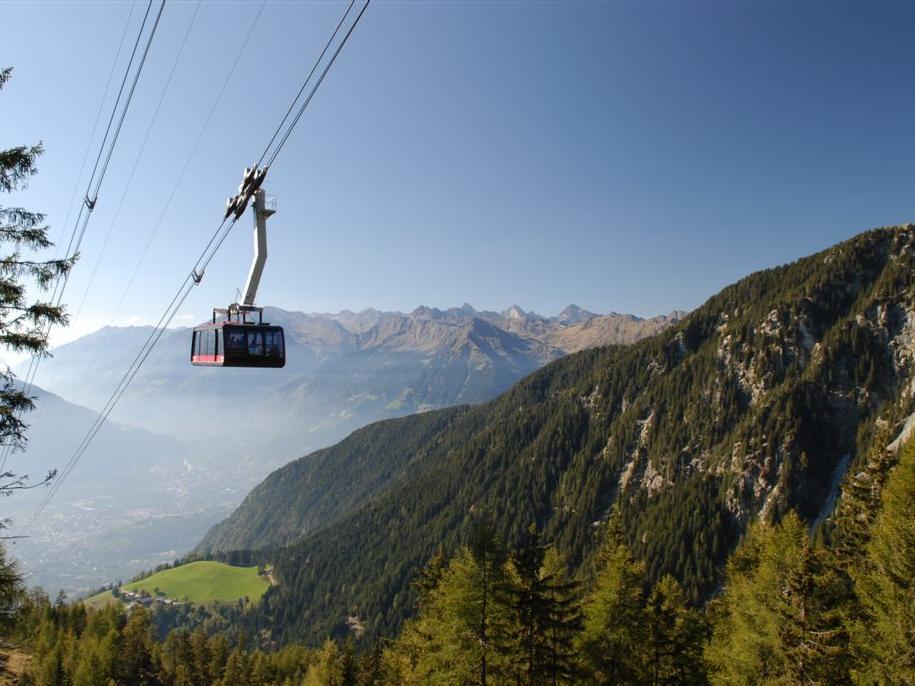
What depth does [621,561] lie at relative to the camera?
31.7 metres

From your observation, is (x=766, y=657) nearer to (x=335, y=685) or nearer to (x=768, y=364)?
(x=335, y=685)

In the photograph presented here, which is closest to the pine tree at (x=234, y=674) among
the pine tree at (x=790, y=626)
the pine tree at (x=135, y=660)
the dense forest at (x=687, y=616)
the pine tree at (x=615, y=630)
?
the pine tree at (x=135, y=660)

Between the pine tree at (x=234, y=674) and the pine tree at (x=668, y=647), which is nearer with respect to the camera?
the pine tree at (x=668, y=647)

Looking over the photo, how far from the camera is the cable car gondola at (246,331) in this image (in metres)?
22.7

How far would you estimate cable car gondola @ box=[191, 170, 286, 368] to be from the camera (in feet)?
74.5

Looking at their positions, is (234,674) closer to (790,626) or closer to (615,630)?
(615,630)

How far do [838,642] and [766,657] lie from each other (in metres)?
3.16

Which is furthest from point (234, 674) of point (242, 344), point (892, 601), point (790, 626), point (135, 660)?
point (892, 601)

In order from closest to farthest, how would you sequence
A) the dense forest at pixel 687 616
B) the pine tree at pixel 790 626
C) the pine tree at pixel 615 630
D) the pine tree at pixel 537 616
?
1. the dense forest at pixel 687 616
2. the pine tree at pixel 790 626
3. the pine tree at pixel 537 616
4. the pine tree at pixel 615 630

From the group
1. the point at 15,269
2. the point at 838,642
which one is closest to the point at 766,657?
the point at 838,642

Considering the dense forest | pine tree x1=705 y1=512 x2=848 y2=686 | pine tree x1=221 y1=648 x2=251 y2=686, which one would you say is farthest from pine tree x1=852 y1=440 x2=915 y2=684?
pine tree x1=221 y1=648 x2=251 y2=686

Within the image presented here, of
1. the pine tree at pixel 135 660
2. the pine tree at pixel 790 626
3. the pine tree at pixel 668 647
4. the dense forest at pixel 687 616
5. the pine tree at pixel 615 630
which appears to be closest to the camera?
the dense forest at pixel 687 616

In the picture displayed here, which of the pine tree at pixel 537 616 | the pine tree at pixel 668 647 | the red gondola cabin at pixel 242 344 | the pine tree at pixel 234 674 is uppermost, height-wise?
the red gondola cabin at pixel 242 344

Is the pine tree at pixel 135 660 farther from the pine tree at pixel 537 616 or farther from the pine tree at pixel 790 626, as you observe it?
the pine tree at pixel 790 626
